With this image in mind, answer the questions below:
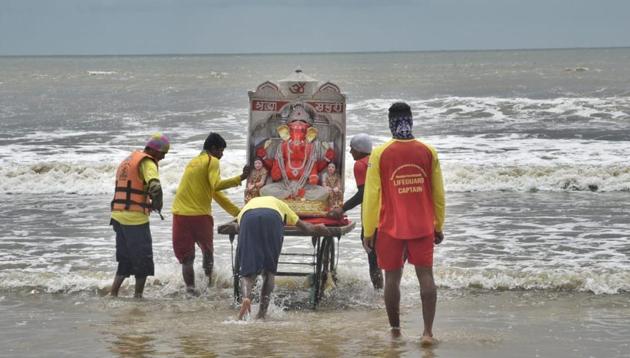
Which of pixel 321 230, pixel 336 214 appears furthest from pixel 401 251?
pixel 336 214

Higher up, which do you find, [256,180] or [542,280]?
[256,180]

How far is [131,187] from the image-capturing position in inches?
341

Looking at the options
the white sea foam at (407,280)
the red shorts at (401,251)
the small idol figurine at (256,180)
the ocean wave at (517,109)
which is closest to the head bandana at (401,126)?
the red shorts at (401,251)

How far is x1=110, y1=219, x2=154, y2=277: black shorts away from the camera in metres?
8.77

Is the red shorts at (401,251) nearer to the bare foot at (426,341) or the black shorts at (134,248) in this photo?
the bare foot at (426,341)

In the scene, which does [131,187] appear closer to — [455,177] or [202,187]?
[202,187]

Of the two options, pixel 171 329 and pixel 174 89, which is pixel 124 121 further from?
pixel 171 329

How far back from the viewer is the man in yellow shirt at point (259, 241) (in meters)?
7.70

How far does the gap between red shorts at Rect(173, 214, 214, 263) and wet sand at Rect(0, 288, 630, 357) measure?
1.62ft

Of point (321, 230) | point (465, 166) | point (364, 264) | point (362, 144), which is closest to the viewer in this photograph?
point (321, 230)

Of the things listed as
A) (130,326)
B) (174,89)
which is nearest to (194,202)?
(130,326)

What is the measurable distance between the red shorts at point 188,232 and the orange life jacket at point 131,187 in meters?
0.52

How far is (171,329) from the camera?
7789 millimetres

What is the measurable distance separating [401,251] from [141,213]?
9.36ft
